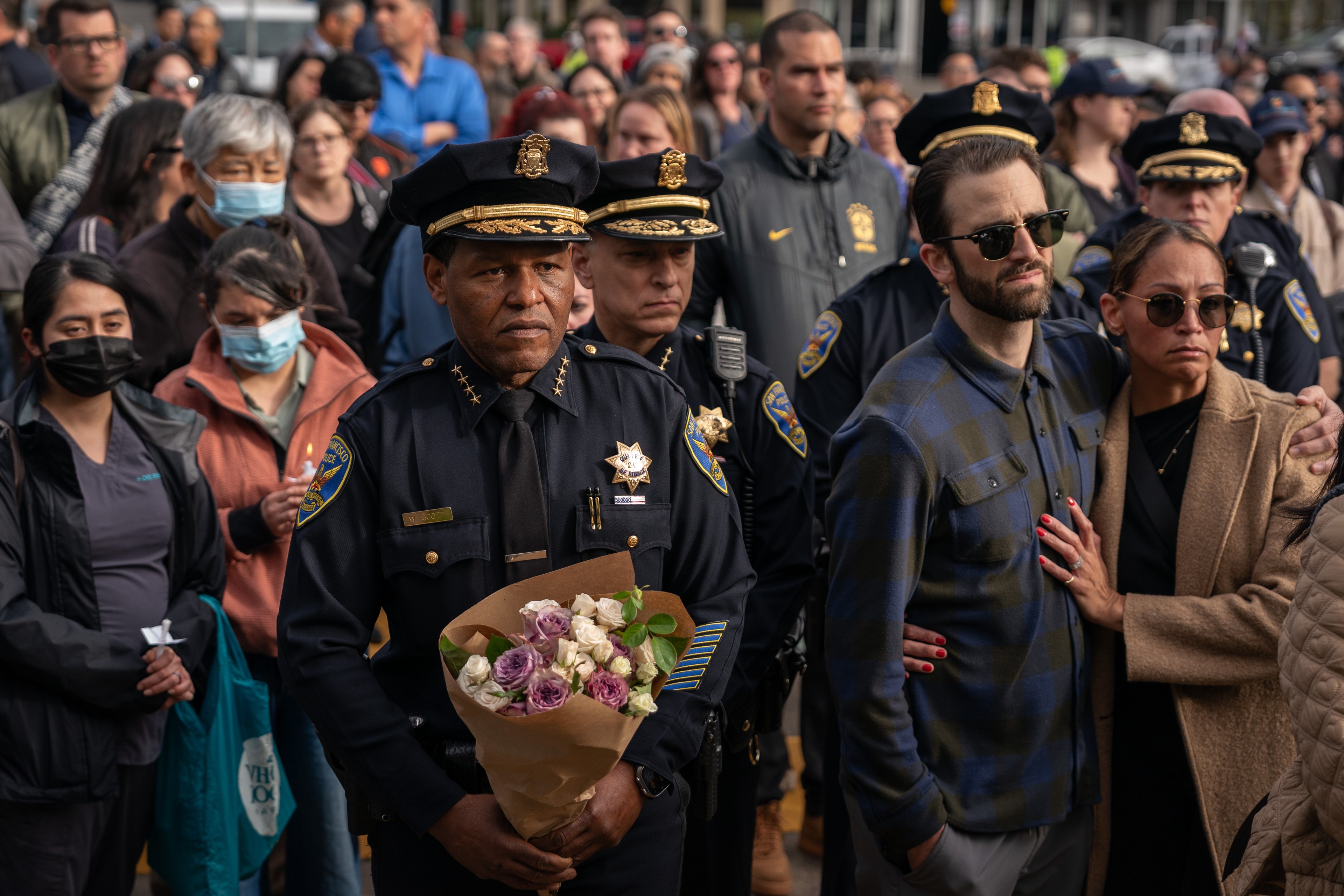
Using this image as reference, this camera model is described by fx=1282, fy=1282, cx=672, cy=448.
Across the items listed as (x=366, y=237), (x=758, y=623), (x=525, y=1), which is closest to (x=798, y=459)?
(x=758, y=623)

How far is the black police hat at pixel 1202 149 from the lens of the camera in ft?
15.1

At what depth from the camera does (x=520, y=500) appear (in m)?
2.62

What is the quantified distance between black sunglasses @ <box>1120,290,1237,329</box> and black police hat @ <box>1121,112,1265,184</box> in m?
1.56

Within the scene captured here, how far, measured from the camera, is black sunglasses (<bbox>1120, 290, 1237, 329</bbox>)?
318cm

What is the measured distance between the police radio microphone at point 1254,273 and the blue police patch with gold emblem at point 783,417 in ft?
5.82

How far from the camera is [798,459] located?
141 inches

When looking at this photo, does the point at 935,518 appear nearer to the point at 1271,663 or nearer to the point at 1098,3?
the point at 1271,663

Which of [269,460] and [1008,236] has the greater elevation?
[1008,236]

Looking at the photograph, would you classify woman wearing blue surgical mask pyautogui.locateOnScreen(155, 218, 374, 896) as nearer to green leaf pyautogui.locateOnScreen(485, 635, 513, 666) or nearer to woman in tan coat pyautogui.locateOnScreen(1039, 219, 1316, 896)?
green leaf pyautogui.locateOnScreen(485, 635, 513, 666)

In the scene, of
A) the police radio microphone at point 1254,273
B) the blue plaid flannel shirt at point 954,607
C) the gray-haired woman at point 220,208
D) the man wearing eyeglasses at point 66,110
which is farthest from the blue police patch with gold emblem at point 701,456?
the man wearing eyeglasses at point 66,110

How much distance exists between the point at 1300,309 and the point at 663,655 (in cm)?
325

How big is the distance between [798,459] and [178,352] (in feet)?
7.11

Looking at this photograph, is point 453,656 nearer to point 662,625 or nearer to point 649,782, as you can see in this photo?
point 662,625

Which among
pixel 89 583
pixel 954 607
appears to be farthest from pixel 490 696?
pixel 89 583
